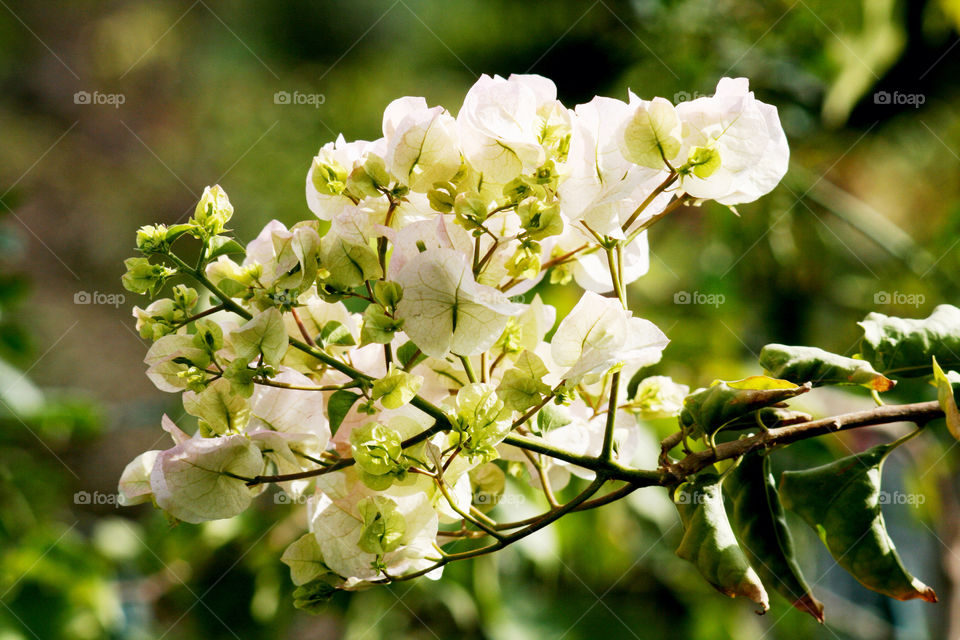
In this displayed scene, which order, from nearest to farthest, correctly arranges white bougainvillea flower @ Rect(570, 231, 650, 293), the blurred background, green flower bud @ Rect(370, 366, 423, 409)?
green flower bud @ Rect(370, 366, 423, 409) → white bougainvillea flower @ Rect(570, 231, 650, 293) → the blurred background

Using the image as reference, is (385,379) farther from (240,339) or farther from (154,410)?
(154,410)

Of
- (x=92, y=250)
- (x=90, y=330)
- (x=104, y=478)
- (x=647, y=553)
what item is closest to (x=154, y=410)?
(x=647, y=553)

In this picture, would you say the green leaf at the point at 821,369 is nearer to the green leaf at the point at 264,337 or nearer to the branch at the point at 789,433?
the branch at the point at 789,433

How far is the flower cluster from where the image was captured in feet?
1.00

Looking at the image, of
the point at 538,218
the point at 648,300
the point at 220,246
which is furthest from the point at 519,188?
the point at 648,300

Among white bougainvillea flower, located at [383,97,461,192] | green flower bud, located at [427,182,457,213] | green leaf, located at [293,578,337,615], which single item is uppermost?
white bougainvillea flower, located at [383,97,461,192]

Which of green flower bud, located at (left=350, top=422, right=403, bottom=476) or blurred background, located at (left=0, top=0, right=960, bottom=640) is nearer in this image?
green flower bud, located at (left=350, top=422, right=403, bottom=476)

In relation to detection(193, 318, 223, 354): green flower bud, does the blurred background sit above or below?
below

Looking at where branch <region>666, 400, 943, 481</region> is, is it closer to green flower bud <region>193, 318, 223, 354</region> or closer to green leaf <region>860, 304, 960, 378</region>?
green leaf <region>860, 304, 960, 378</region>

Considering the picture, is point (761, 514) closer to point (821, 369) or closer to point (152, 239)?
point (821, 369)

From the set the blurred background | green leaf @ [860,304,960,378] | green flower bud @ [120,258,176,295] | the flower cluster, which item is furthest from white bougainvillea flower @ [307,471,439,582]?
the blurred background

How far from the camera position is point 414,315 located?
0.30 m

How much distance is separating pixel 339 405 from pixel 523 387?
0.07 m

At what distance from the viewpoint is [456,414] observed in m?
0.31
